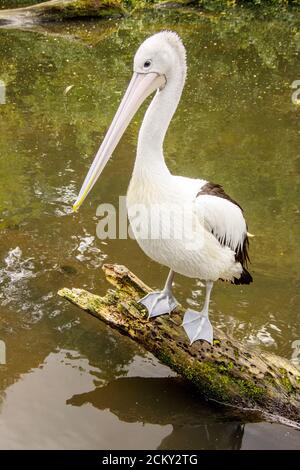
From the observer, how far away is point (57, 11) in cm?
1102

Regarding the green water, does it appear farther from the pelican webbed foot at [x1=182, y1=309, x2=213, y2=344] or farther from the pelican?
the pelican

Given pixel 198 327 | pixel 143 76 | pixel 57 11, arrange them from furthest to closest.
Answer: pixel 57 11 < pixel 198 327 < pixel 143 76

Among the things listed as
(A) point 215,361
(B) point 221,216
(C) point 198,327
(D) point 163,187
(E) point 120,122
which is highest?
(E) point 120,122

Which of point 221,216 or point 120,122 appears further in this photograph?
point 221,216

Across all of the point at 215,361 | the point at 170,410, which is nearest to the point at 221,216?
the point at 215,361

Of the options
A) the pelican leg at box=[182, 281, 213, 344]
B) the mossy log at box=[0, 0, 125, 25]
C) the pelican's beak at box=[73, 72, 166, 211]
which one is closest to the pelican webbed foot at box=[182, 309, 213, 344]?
the pelican leg at box=[182, 281, 213, 344]

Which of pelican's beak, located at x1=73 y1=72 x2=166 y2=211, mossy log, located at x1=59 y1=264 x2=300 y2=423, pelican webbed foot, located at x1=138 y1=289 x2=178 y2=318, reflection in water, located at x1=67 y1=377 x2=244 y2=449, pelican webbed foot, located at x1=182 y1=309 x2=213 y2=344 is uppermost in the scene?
pelican's beak, located at x1=73 y1=72 x2=166 y2=211

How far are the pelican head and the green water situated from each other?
1081 mm

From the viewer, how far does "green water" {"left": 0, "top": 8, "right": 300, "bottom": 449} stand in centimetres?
264

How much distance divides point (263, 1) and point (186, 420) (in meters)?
13.7

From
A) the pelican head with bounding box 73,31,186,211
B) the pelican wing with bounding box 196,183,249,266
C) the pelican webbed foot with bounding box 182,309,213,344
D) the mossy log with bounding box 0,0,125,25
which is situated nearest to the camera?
the pelican head with bounding box 73,31,186,211

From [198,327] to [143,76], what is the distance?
1.13 meters

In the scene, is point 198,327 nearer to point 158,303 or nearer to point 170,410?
point 158,303

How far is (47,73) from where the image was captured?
25.6ft
